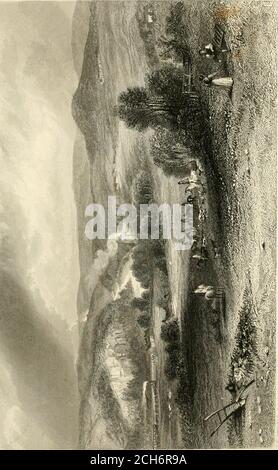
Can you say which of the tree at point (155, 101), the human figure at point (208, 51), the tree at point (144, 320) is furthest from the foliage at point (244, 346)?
the human figure at point (208, 51)

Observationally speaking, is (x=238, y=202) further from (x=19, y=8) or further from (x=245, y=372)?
(x=19, y=8)

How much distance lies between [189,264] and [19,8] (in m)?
3.08

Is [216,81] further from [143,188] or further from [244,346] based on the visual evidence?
[244,346]

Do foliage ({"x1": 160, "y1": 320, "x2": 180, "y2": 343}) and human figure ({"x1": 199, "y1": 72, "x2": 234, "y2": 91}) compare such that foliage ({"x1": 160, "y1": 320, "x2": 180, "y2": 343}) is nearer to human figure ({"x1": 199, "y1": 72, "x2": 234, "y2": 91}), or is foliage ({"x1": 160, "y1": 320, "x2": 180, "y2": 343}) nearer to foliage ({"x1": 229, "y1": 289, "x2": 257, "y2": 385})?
foliage ({"x1": 229, "y1": 289, "x2": 257, "y2": 385})

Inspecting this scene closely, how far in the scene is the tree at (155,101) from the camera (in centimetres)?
577

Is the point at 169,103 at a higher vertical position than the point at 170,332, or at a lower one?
higher

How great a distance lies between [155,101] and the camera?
584cm

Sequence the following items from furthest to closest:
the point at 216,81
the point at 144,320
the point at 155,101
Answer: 1. the point at 216,81
2. the point at 155,101
3. the point at 144,320

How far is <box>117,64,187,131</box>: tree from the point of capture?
5.77m

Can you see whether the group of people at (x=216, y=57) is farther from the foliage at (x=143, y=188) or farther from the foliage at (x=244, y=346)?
the foliage at (x=244, y=346)

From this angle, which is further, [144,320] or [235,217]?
[235,217]

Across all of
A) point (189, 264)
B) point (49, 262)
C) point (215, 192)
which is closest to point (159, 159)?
point (215, 192)

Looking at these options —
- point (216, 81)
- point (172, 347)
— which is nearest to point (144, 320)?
point (172, 347)

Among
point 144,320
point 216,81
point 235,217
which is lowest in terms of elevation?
point 144,320
